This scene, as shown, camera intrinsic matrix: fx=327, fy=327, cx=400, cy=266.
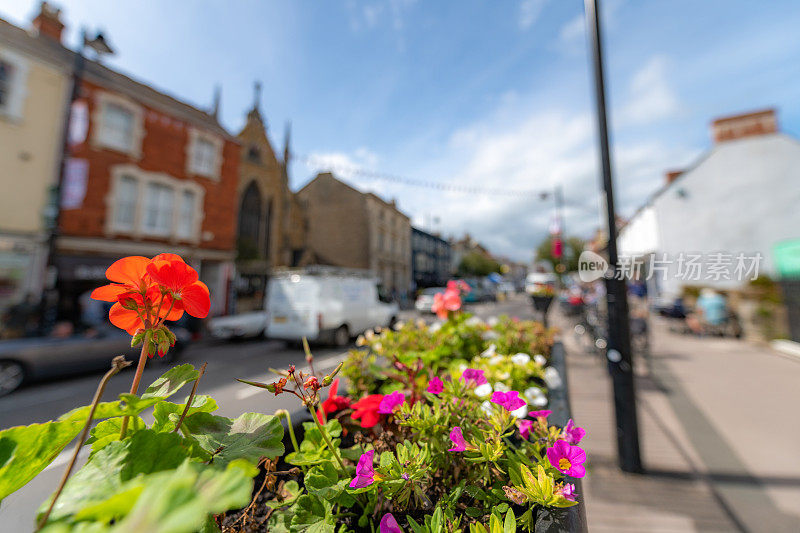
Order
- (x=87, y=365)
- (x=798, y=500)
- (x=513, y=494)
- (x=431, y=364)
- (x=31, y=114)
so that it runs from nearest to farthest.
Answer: (x=513, y=494)
(x=431, y=364)
(x=798, y=500)
(x=87, y=365)
(x=31, y=114)

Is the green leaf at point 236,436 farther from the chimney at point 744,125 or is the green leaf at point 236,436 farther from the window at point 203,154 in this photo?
the chimney at point 744,125

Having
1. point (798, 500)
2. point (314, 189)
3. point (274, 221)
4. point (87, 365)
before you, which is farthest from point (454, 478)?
point (274, 221)

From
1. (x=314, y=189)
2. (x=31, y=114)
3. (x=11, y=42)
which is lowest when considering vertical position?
(x=314, y=189)

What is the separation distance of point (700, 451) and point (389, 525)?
12.8ft

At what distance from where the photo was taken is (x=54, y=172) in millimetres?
8648

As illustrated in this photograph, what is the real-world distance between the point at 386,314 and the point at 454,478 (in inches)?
316

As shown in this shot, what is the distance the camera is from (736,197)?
15039 mm

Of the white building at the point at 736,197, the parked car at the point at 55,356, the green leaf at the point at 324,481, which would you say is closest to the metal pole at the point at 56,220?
the parked car at the point at 55,356

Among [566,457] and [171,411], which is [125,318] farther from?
[566,457]

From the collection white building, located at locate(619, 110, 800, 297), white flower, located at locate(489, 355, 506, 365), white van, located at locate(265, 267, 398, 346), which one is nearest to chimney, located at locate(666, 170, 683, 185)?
white building, located at locate(619, 110, 800, 297)

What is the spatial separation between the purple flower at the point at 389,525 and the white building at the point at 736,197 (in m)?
15.2

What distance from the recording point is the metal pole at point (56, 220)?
→ 7980mm

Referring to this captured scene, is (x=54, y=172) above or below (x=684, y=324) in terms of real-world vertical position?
above

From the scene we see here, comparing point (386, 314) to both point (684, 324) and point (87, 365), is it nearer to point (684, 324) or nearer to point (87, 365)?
point (87, 365)
